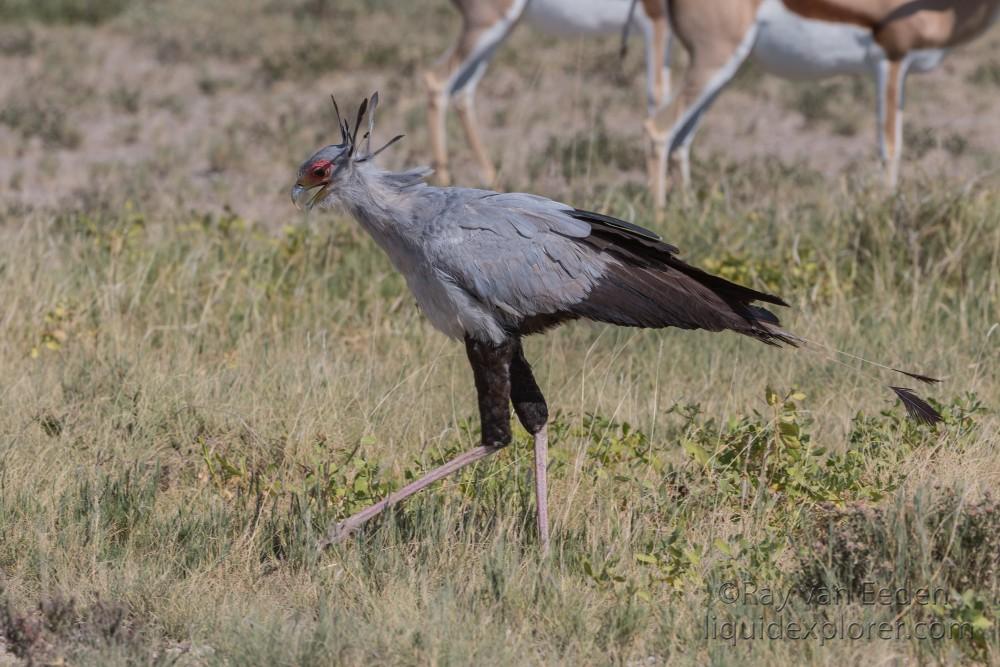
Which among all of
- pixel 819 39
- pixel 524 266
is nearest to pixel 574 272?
pixel 524 266

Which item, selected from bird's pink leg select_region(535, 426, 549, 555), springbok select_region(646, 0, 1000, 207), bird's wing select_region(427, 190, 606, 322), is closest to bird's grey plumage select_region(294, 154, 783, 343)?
bird's wing select_region(427, 190, 606, 322)

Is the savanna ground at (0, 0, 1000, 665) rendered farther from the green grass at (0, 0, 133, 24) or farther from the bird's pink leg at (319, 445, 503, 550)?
the green grass at (0, 0, 133, 24)

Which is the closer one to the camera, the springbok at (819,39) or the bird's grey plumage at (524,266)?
the bird's grey plumage at (524,266)

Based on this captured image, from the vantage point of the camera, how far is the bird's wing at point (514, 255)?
4012 mm

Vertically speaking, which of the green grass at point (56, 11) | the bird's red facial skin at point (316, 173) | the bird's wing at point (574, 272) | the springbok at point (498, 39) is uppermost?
the green grass at point (56, 11)

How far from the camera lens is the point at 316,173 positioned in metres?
4.19

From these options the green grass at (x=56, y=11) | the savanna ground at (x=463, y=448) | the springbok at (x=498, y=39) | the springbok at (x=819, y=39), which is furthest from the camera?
the green grass at (x=56, y=11)

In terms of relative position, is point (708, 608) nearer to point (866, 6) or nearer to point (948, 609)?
point (948, 609)

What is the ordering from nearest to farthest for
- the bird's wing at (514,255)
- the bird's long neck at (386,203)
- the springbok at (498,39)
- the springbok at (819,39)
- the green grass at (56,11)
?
the bird's wing at (514,255) < the bird's long neck at (386,203) < the springbok at (819,39) < the springbok at (498,39) < the green grass at (56,11)

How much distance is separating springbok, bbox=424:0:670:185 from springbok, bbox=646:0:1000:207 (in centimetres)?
86

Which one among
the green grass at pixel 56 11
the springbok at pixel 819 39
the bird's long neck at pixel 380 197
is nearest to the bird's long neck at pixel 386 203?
the bird's long neck at pixel 380 197

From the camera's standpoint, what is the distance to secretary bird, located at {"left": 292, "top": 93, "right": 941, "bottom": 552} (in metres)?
4.04

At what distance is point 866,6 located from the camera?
27.5 ft

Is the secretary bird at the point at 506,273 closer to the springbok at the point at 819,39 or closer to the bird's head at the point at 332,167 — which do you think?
the bird's head at the point at 332,167
